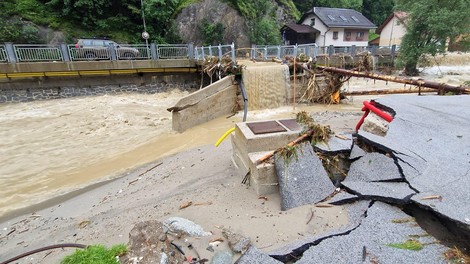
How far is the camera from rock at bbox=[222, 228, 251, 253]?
2896mm

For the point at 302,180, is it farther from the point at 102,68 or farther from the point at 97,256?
the point at 102,68

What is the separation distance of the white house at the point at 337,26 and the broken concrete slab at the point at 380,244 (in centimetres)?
3816

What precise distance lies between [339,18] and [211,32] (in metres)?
23.3

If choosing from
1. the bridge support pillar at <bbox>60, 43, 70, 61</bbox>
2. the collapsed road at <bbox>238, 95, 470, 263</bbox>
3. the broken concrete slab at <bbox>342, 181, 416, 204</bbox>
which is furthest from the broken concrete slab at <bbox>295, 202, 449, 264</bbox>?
the bridge support pillar at <bbox>60, 43, 70, 61</bbox>

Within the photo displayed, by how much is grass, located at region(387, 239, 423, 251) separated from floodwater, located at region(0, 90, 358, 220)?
21.3ft

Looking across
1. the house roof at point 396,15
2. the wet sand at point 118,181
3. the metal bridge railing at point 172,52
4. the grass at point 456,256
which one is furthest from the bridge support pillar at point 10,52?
the house roof at point 396,15

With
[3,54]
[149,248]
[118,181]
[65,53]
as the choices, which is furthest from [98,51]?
[149,248]

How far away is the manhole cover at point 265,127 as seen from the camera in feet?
15.0

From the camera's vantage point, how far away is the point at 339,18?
37.9 metres

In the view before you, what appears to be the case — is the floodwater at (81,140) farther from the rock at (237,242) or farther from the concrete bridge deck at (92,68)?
the rock at (237,242)

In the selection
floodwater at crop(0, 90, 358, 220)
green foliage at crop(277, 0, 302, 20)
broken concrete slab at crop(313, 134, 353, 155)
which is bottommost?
floodwater at crop(0, 90, 358, 220)

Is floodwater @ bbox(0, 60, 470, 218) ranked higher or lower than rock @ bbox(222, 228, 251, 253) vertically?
lower

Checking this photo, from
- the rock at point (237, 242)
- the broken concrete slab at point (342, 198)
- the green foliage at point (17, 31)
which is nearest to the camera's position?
the rock at point (237, 242)

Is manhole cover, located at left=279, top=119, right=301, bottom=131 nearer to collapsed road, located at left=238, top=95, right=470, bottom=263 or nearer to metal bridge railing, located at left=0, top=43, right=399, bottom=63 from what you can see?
collapsed road, located at left=238, top=95, right=470, bottom=263
